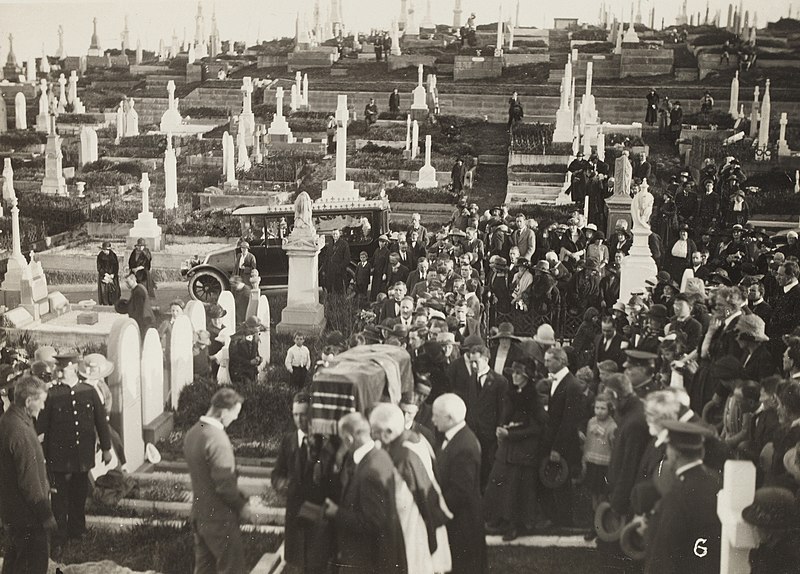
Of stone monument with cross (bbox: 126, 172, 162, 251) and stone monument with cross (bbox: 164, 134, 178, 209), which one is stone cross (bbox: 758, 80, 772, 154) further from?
stone monument with cross (bbox: 126, 172, 162, 251)

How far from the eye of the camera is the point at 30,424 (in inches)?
219

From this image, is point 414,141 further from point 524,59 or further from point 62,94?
point 62,94

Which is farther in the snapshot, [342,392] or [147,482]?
[147,482]

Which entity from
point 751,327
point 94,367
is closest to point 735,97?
point 751,327

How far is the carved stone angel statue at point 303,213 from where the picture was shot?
727 cm

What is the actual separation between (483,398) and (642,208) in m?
2.61

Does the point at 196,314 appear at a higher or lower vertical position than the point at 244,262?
lower

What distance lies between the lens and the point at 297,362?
6645 millimetres

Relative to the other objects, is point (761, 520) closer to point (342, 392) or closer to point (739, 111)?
point (342, 392)

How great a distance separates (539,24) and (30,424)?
4.89 meters

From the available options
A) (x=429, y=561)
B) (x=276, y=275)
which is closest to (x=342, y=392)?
(x=429, y=561)

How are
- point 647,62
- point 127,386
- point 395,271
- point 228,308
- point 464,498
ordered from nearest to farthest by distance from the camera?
point 464,498 → point 127,386 → point 228,308 → point 395,271 → point 647,62

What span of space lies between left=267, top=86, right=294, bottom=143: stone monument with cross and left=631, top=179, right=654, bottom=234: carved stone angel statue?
2.95 m

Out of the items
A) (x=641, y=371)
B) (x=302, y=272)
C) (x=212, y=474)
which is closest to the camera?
(x=212, y=474)
